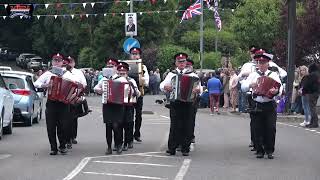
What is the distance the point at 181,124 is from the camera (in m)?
14.9

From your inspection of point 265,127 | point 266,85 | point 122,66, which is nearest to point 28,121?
point 122,66

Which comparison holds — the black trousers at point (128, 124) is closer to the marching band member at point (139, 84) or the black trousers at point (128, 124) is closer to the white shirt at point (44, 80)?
the marching band member at point (139, 84)

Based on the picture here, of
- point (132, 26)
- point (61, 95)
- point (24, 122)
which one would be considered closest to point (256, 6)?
point (132, 26)

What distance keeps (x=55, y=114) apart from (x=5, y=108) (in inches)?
151

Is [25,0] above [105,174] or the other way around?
above

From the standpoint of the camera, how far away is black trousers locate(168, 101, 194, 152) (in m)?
14.8

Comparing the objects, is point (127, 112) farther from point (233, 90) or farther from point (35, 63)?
point (35, 63)

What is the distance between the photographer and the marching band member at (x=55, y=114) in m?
14.8

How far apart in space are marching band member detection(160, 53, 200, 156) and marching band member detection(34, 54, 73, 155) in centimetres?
194

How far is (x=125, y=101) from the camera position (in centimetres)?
1482

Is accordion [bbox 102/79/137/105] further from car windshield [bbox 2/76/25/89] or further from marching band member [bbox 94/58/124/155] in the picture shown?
car windshield [bbox 2/76/25/89]

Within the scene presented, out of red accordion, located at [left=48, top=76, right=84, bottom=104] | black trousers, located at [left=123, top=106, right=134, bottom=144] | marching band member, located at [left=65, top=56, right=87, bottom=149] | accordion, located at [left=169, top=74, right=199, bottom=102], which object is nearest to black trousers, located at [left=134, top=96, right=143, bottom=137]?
black trousers, located at [left=123, top=106, right=134, bottom=144]

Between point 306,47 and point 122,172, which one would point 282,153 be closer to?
point 122,172

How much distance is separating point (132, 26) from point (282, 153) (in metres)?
22.9
